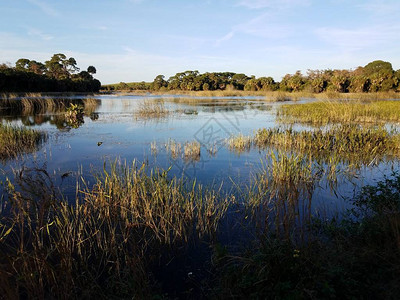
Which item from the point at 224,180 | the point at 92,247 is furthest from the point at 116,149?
the point at 92,247

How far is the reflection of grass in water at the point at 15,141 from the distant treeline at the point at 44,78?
118 feet

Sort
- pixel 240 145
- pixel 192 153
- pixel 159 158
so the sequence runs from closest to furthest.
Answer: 1. pixel 159 158
2. pixel 192 153
3. pixel 240 145

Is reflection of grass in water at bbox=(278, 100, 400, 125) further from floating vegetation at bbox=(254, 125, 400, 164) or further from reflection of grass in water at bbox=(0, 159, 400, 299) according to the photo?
reflection of grass in water at bbox=(0, 159, 400, 299)

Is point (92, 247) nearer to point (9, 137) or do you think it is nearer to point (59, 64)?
point (9, 137)

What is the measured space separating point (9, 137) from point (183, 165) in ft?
26.9

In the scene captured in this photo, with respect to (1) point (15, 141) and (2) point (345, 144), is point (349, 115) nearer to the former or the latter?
(2) point (345, 144)

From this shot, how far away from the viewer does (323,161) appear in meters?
9.47

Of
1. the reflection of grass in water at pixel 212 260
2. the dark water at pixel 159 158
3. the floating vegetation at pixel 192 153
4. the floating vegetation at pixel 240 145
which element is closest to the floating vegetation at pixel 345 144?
the floating vegetation at pixel 240 145

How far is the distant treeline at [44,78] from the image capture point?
41434 mm

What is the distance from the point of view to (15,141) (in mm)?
11391

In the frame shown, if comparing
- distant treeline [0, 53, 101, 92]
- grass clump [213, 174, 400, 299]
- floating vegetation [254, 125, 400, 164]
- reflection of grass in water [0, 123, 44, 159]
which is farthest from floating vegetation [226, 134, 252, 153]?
distant treeline [0, 53, 101, 92]

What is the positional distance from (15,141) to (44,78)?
44041 mm

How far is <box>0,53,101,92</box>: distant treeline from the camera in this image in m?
41.4

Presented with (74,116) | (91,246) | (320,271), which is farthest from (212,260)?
(74,116)
